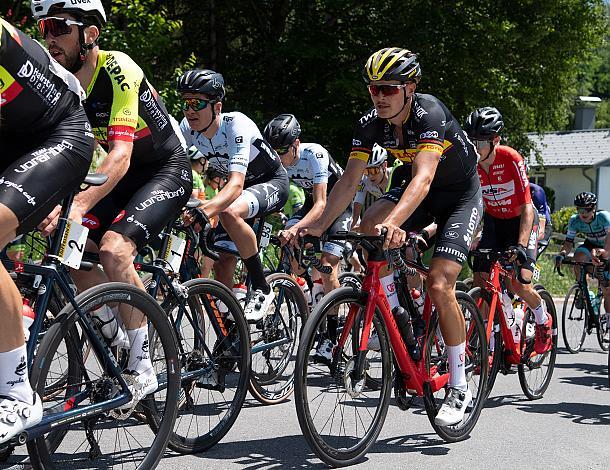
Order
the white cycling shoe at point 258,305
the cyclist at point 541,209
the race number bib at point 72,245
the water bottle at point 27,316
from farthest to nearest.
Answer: the cyclist at point 541,209
the white cycling shoe at point 258,305
the race number bib at point 72,245
the water bottle at point 27,316

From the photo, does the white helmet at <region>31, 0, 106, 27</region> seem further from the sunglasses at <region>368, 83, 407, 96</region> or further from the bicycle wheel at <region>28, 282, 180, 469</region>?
the sunglasses at <region>368, 83, 407, 96</region>

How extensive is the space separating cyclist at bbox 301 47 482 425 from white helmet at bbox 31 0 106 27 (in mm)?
1600

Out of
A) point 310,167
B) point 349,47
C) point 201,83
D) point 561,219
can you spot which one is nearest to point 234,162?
point 201,83

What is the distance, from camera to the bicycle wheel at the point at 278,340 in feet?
21.9

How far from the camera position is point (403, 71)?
211 inches

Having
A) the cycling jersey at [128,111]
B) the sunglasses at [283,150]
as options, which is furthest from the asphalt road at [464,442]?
the sunglasses at [283,150]

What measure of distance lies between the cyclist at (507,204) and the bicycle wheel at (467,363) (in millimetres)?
833

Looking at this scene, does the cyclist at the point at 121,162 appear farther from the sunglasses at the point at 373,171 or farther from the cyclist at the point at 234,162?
the sunglasses at the point at 373,171

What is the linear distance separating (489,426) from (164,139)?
2.95 meters

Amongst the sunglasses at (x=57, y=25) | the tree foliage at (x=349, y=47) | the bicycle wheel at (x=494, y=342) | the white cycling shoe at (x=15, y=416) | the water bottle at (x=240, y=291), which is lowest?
the bicycle wheel at (x=494, y=342)

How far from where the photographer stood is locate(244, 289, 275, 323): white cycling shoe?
21.2 feet

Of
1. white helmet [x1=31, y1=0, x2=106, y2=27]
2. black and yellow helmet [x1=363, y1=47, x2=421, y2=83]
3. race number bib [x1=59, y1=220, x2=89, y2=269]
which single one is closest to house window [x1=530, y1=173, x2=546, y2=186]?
black and yellow helmet [x1=363, y1=47, x2=421, y2=83]

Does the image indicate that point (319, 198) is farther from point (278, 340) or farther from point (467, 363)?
point (467, 363)

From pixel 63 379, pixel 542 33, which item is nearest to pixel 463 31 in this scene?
pixel 542 33
